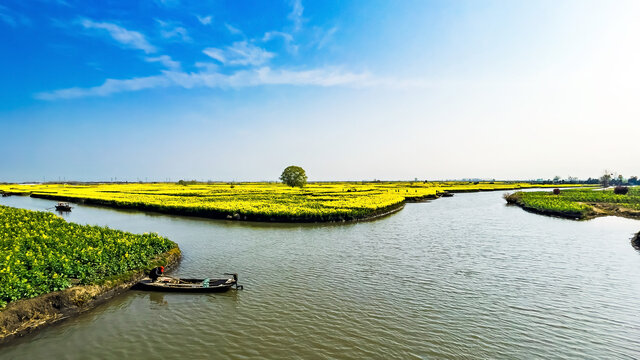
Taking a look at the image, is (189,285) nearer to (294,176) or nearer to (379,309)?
(379,309)

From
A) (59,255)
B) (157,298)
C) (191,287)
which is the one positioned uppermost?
(59,255)

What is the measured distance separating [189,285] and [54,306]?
17.8 feet

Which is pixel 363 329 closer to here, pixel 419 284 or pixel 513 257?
pixel 419 284

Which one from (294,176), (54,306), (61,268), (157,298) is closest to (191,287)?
(157,298)

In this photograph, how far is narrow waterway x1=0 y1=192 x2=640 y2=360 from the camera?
10.9m

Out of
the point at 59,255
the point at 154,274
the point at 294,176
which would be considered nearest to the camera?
the point at 59,255

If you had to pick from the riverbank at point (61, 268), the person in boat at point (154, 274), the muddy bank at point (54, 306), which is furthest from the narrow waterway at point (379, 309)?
the person in boat at point (154, 274)

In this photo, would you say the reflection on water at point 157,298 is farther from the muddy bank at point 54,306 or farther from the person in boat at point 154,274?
the muddy bank at point 54,306

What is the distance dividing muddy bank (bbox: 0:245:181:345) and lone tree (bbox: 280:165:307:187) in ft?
294

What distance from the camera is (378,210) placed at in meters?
47.7

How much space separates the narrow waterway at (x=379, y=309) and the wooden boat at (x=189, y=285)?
1.43 feet

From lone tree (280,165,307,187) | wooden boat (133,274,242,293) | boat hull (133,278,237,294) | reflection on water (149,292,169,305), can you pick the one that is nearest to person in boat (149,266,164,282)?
wooden boat (133,274,242,293)

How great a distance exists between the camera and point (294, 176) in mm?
106562

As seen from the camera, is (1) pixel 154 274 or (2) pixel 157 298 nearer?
(2) pixel 157 298
